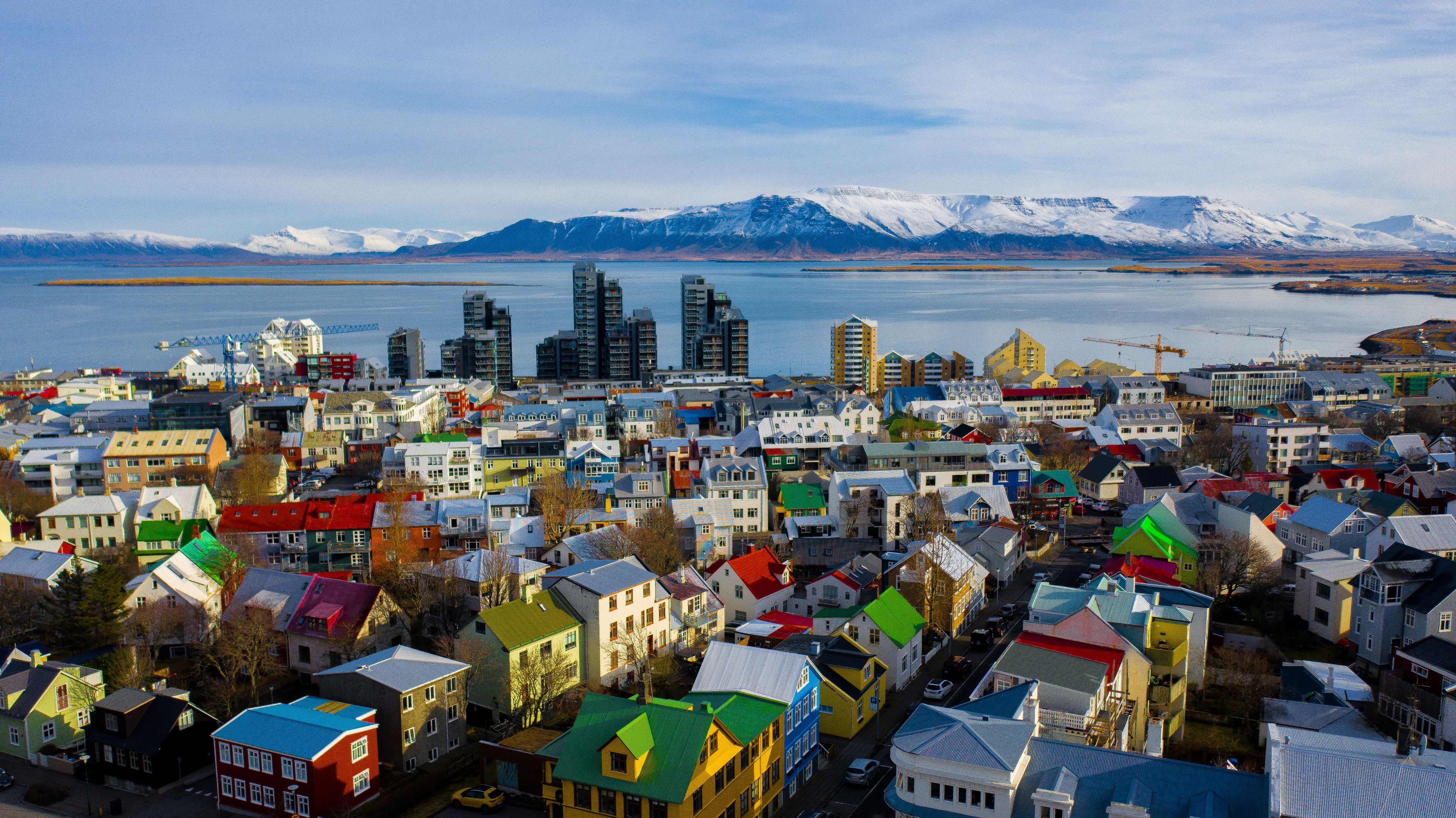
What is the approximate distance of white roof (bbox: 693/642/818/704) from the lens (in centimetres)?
1286

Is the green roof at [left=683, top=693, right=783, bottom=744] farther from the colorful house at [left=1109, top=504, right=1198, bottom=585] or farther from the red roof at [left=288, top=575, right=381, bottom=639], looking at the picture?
the colorful house at [left=1109, top=504, right=1198, bottom=585]

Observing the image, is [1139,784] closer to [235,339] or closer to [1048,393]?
[1048,393]

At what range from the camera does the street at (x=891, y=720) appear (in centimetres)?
1246

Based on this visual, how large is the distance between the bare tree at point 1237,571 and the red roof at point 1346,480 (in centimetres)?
759

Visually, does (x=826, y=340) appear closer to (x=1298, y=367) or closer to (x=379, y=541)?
(x=1298, y=367)

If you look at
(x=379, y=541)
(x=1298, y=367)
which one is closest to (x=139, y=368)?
(x=379, y=541)

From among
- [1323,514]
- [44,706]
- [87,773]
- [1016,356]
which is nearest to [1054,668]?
[1323,514]

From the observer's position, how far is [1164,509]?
21.9m

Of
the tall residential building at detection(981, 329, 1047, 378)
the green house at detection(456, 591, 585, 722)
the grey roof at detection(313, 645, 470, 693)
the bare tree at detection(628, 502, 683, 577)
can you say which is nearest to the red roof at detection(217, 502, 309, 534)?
the bare tree at detection(628, 502, 683, 577)

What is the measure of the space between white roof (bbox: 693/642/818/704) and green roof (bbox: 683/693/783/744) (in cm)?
13

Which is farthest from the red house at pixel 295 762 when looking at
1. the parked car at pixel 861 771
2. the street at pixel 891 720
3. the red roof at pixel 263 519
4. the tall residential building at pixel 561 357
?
the tall residential building at pixel 561 357

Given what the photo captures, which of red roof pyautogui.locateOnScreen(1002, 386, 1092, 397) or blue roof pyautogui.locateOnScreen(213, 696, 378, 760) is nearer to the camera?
blue roof pyautogui.locateOnScreen(213, 696, 378, 760)

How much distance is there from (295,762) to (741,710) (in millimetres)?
5433

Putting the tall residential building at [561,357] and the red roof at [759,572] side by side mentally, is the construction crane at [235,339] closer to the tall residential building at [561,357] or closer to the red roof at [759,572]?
the tall residential building at [561,357]
